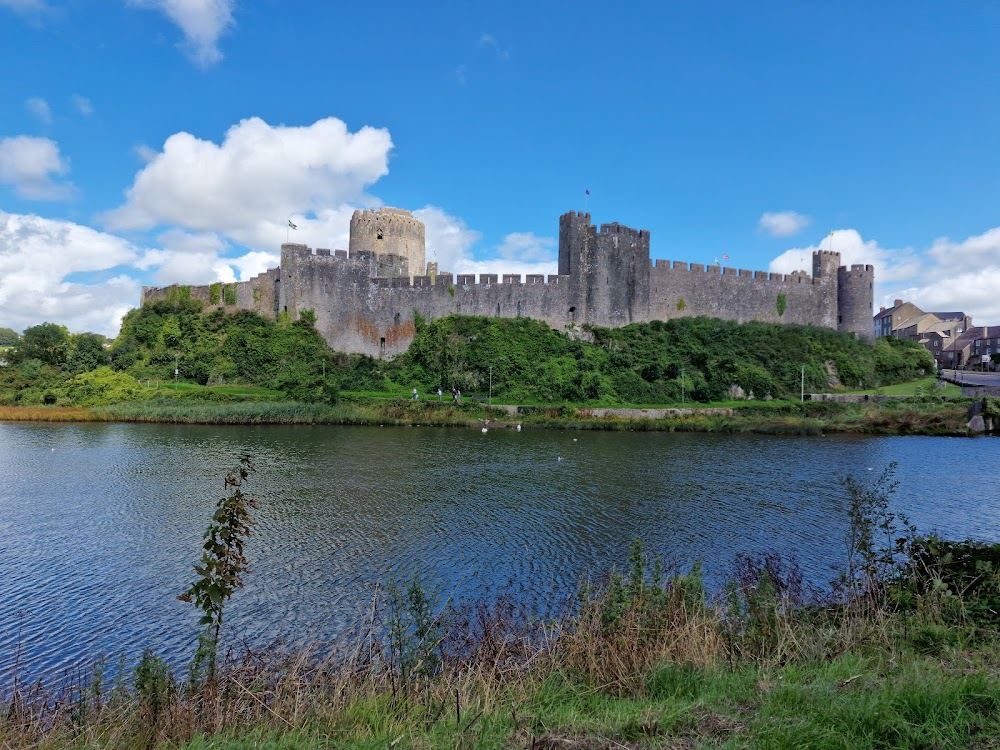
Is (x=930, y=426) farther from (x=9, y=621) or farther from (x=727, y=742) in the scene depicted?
(x=9, y=621)

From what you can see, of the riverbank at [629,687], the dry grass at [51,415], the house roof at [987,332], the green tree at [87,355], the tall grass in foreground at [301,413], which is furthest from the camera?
the house roof at [987,332]

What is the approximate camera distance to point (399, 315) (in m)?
35.2

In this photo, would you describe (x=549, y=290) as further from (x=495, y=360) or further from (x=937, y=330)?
(x=937, y=330)

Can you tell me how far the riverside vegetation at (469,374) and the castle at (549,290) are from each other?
1001 millimetres

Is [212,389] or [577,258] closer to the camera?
[212,389]

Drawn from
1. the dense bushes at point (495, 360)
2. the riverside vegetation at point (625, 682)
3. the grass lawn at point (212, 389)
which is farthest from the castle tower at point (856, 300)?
the riverside vegetation at point (625, 682)

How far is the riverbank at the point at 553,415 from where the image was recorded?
27328mm

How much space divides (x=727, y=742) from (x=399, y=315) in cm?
3317

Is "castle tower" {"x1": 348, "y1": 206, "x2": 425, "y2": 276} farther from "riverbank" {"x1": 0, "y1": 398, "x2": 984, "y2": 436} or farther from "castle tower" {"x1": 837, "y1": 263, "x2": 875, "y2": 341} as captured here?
"castle tower" {"x1": 837, "y1": 263, "x2": 875, "y2": 341}

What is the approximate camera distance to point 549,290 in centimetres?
3409

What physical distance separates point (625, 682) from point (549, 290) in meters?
30.5

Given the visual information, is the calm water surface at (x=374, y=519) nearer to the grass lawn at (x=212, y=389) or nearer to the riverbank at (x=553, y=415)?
the riverbank at (x=553, y=415)

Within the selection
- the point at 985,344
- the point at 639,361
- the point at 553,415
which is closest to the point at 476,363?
the point at 553,415

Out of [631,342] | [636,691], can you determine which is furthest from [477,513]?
[631,342]
